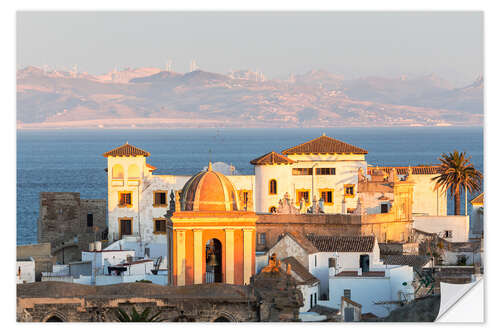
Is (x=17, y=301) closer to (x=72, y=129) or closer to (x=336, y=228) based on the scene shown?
(x=336, y=228)

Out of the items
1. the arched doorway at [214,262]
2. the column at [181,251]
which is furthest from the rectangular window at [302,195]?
the column at [181,251]

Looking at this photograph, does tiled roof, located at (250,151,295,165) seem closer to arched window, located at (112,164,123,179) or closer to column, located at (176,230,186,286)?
arched window, located at (112,164,123,179)

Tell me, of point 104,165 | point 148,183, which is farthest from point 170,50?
point 104,165

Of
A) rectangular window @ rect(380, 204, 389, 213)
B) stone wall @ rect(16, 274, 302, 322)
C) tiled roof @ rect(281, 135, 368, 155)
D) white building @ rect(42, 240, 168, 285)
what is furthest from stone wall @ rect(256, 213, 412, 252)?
stone wall @ rect(16, 274, 302, 322)

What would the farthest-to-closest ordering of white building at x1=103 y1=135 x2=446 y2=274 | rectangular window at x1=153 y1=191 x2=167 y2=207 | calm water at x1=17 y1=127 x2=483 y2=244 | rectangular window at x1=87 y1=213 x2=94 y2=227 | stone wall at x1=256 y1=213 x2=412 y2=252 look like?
calm water at x1=17 y1=127 x2=483 y2=244 → rectangular window at x1=87 y1=213 x2=94 y2=227 → rectangular window at x1=153 y1=191 x2=167 y2=207 → white building at x1=103 y1=135 x2=446 y2=274 → stone wall at x1=256 y1=213 x2=412 y2=252

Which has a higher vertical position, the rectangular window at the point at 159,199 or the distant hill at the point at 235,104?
the distant hill at the point at 235,104

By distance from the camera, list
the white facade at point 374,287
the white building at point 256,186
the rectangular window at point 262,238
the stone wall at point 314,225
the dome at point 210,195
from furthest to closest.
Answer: the white building at point 256,186
the rectangular window at point 262,238
the stone wall at point 314,225
the white facade at point 374,287
the dome at point 210,195

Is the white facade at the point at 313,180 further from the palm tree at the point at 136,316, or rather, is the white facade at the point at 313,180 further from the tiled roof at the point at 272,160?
the palm tree at the point at 136,316
